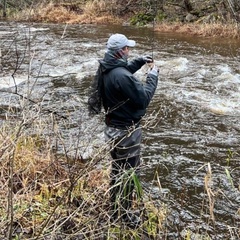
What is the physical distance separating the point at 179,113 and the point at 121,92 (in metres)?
4.10

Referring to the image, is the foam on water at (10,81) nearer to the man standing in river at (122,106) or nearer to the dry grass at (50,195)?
the dry grass at (50,195)

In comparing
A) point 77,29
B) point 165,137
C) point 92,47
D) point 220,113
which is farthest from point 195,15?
point 165,137

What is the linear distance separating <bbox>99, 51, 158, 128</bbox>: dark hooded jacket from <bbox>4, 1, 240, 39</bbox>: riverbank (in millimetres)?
12175

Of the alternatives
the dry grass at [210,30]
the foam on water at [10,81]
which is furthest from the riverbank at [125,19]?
the foam on water at [10,81]

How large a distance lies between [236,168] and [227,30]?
1129 centimetres

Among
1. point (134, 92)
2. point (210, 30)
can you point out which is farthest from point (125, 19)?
point (134, 92)

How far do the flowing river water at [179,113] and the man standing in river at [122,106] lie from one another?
0.74 ft

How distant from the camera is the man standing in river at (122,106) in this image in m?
3.92

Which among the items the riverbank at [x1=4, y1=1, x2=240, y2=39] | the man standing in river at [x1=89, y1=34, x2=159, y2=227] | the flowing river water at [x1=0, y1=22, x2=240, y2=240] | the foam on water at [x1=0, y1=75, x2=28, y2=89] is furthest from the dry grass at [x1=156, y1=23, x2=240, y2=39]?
the man standing in river at [x1=89, y1=34, x2=159, y2=227]

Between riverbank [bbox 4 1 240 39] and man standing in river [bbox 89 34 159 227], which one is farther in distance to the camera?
riverbank [bbox 4 1 240 39]

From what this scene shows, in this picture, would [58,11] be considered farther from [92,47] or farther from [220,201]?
[220,201]

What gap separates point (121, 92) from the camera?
156 inches

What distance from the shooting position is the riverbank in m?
16.2

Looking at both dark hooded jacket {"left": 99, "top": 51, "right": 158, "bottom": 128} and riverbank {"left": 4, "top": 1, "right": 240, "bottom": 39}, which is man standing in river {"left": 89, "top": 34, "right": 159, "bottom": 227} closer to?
dark hooded jacket {"left": 99, "top": 51, "right": 158, "bottom": 128}
